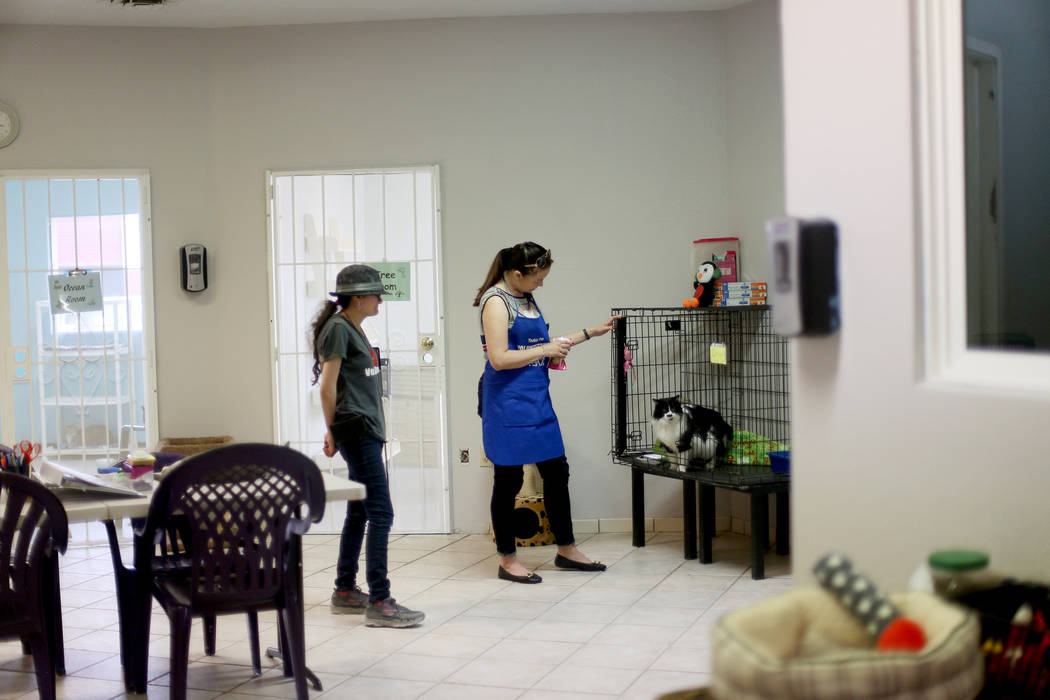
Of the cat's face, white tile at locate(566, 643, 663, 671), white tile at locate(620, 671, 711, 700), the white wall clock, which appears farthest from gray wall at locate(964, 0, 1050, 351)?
the white wall clock

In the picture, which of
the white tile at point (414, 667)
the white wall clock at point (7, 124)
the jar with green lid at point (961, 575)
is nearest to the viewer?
the jar with green lid at point (961, 575)

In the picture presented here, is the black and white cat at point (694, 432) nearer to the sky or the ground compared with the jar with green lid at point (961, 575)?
nearer to the ground

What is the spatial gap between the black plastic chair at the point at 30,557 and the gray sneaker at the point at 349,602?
1337 mm

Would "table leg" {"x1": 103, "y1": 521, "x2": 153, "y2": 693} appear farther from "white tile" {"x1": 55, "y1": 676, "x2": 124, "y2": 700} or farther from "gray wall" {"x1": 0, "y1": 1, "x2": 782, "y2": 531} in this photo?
"gray wall" {"x1": 0, "y1": 1, "x2": 782, "y2": 531}

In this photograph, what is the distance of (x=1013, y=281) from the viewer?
2068mm

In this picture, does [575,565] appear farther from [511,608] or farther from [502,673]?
[502,673]

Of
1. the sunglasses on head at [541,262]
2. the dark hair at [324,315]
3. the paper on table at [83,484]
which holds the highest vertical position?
the sunglasses on head at [541,262]

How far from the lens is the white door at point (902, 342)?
1.41 meters

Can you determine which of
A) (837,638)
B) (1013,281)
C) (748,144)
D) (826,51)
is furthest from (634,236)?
(837,638)

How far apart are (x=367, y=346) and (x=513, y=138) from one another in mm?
2083

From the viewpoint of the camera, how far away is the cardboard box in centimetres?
538

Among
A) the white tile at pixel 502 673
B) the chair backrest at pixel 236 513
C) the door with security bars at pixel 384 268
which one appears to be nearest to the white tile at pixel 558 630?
the white tile at pixel 502 673

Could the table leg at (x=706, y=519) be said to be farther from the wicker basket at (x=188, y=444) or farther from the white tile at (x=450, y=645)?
the wicker basket at (x=188, y=444)

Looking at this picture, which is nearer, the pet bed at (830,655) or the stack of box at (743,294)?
the pet bed at (830,655)
